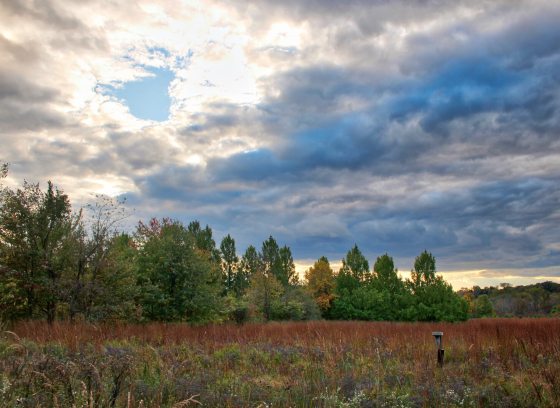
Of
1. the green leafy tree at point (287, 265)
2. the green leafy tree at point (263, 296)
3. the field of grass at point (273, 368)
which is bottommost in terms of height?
the field of grass at point (273, 368)

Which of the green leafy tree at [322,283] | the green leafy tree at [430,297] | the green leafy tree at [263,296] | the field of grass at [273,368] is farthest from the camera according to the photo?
the green leafy tree at [322,283]

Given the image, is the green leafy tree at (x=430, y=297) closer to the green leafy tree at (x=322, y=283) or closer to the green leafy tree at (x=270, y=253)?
the green leafy tree at (x=322, y=283)

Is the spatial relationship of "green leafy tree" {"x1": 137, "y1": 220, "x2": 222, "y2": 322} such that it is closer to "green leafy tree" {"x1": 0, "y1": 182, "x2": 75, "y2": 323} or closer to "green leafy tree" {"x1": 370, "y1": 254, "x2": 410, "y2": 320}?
"green leafy tree" {"x1": 0, "y1": 182, "x2": 75, "y2": 323}

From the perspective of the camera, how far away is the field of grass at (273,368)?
18.5 feet

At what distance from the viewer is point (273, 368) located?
1110 cm

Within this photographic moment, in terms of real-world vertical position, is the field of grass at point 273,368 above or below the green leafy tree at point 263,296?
below

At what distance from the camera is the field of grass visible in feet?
18.5

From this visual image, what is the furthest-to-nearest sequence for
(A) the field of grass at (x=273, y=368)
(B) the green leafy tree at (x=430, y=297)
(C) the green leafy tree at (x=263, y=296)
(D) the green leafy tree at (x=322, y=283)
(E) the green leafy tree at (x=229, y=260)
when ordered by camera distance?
(E) the green leafy tree at (x=229, y=260), (D) the green leafy tree at (x=322, y=283), (B) the green leafy tree at (x=430, y=297), (C) the green leafy tree at (x=263, y=296), (A) the field of grass at (x=273, y=368)

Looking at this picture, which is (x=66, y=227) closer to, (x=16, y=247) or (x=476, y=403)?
(x=16, y=247)

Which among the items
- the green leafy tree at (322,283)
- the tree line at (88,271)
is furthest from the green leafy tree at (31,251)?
the green leafy tree at (322,283)

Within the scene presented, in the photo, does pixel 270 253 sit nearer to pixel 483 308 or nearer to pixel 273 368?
pixel 483 308

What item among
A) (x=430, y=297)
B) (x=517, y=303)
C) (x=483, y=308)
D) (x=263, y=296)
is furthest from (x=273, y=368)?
(x=517, y=303)

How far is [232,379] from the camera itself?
925cm

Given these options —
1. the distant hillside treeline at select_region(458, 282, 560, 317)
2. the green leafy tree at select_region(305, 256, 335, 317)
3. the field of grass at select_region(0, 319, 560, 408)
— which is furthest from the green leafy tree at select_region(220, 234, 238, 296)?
the field of grass at select_region(0, 319, 560, 408)
